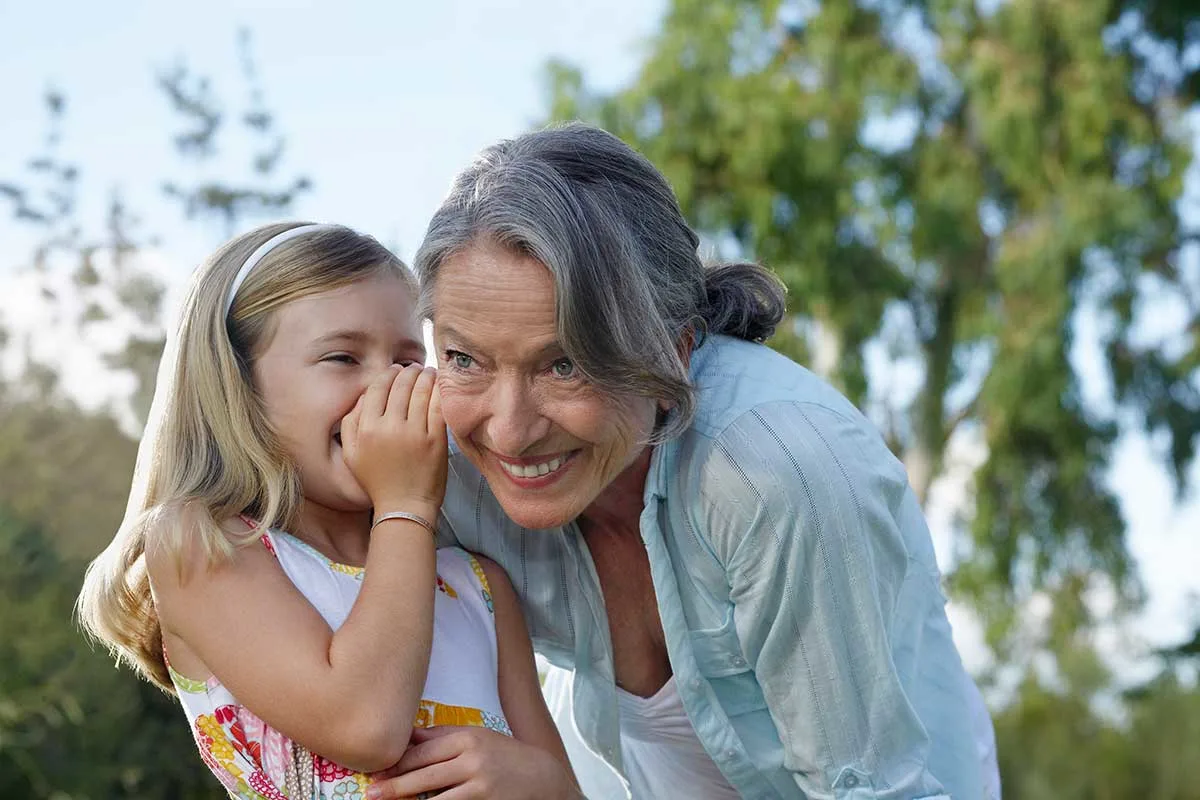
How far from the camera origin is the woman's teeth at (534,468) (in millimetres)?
2588

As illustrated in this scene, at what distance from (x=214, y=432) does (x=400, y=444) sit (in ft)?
1.22

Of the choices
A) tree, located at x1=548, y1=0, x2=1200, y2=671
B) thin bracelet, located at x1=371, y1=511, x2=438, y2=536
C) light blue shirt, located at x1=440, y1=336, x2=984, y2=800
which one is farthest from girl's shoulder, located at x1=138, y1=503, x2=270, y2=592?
tree, located at x1=548, y1=0, x2=1200, y2=671

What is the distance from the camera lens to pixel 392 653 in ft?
8.04

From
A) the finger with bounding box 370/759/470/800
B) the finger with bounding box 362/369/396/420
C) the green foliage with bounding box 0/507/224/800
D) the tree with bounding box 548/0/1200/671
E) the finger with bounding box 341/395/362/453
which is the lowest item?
the green foliage with bounding box 0/507/224/800

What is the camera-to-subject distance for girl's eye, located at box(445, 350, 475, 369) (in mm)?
2529

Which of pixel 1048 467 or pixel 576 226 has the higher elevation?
pixel 1048 467

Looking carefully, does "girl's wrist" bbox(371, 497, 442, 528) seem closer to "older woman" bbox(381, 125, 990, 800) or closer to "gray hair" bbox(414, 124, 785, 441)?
"older woman" bbox(381, 125, 990, 800)

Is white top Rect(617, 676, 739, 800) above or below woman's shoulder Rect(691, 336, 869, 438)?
below

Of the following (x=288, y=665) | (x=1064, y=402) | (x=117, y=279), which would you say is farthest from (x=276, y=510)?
(x=1064, y=402)

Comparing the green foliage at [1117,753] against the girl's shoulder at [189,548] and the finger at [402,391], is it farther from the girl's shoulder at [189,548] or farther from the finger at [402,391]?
the girl's shoulder at [189,548]

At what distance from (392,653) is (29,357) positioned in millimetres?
5404

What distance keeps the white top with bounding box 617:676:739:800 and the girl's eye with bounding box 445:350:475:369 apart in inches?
33.3

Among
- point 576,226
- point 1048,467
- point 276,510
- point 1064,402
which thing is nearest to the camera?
point 576,226

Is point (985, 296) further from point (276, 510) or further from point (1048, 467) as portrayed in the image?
point (276, 510)
